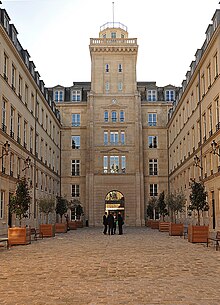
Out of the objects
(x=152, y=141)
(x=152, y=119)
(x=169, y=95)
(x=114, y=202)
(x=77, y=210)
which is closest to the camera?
(x=77, y=210)

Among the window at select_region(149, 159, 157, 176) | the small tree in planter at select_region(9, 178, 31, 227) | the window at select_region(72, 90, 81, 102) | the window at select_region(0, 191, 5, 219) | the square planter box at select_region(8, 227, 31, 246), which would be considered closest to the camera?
the square planter box at select_region(8, 227, 31, 246)

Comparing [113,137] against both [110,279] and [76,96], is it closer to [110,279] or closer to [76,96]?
[76,96]

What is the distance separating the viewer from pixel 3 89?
96.9 ft

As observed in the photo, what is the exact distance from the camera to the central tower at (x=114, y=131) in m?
54.2

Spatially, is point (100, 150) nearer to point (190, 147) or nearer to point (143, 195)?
point (143, 195)

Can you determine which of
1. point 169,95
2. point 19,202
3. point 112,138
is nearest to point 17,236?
point 19,202

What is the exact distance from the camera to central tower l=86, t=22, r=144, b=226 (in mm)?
54188

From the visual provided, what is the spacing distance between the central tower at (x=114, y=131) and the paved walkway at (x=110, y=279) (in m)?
37.9

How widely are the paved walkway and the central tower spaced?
124 feet

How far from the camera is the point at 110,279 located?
10.5m

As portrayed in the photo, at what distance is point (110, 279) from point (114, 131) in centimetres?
4577

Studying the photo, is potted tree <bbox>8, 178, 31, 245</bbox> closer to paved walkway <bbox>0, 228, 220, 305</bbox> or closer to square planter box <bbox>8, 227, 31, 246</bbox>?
square planter box <bbox>8, 227, 31, 246</bbox>

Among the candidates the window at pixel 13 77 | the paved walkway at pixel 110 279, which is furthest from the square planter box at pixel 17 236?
the window at pixel 13 77

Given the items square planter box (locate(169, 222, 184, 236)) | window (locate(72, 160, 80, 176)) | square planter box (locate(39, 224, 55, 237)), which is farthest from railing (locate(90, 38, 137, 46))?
square planter box (locate(39, 224, 55, 237))
